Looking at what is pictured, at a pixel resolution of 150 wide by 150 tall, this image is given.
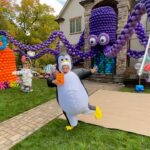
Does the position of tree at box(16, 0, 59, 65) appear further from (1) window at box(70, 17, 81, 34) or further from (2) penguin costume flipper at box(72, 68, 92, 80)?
(2) penguin costume flipper at box(72, 68, 92, 80)

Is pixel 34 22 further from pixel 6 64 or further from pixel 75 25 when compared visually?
pixel 6 64

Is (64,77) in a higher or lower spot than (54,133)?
higher

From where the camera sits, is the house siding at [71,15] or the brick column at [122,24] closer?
the brick column at [122,24]

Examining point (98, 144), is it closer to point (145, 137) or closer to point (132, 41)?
point (145, 137)

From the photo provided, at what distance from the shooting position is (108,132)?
4.21 metres

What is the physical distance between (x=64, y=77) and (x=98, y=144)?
5.03 ft

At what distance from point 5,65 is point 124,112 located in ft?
21.6

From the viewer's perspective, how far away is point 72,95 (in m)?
4.01

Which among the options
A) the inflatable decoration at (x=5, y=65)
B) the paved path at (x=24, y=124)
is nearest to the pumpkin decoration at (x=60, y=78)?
the paved path at (x=24, y=124)

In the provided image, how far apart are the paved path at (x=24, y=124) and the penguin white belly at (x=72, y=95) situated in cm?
109

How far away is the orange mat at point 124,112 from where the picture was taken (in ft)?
14.9

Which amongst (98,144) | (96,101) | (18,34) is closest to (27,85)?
(96,101)

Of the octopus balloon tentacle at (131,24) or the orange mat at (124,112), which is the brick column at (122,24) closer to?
the orange mat at (124,112)

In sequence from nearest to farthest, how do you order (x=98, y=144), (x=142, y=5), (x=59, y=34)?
(x=98, y=144)
(x=142, y=5)
(x=59, y=34)
